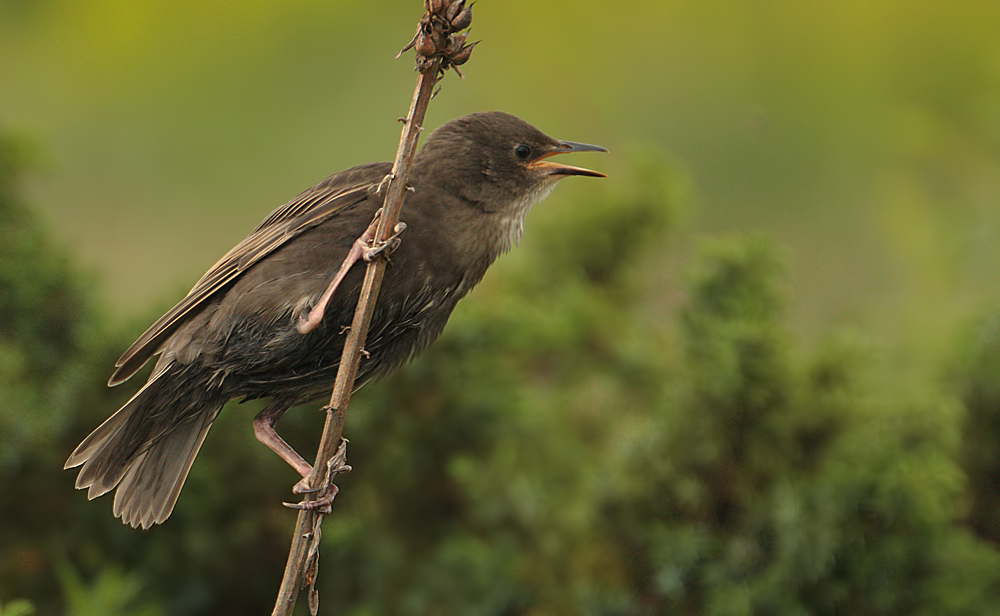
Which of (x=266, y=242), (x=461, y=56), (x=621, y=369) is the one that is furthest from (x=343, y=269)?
(x=621, y=369)

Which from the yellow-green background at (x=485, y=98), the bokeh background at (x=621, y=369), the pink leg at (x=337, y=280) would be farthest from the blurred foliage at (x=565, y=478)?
the yellow-green background at (x=485, y=98)

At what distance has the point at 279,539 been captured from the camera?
349 cm

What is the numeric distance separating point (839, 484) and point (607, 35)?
3864mm

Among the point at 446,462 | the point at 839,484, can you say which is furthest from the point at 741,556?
the point at 446,462

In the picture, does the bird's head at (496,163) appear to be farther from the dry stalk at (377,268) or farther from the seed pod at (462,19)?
the seed pod at (462,19)

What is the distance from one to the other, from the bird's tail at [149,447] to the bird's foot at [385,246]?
2.11ft

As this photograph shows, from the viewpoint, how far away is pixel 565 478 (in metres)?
3.85

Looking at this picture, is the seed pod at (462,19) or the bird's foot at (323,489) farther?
the bird's foot at (323,489)

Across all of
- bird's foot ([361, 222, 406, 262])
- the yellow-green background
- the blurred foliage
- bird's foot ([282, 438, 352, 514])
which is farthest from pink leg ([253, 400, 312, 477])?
the yellow-green background

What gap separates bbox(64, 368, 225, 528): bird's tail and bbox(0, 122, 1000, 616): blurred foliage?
1.96ft

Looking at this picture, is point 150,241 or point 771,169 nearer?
point 150,241

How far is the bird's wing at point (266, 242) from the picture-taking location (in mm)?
2383

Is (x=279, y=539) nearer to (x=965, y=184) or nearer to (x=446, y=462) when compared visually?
(x=446, y=462)

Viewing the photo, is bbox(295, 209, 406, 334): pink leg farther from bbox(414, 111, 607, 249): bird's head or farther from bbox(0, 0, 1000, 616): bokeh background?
bbox(0, 0, 1000, 616): bokeh background
